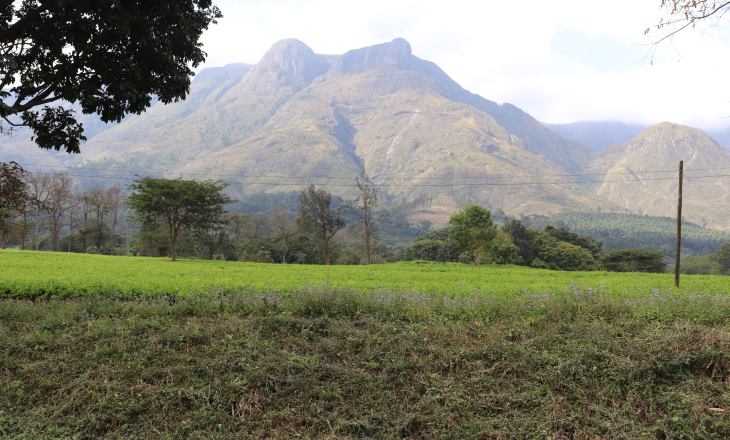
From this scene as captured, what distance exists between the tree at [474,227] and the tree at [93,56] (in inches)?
1287

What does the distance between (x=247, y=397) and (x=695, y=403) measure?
19.4 feet

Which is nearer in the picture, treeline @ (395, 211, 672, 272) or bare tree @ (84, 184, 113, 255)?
treeline @ (395, 211, 672, 272)

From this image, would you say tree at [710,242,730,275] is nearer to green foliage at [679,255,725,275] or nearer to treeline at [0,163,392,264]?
green foliage at [679,255,725,275]

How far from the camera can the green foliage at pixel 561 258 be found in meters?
52.4

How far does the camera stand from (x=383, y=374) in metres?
5.40

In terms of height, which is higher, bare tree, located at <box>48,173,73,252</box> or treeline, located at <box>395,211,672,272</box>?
bare tree, located at <box>48,173,73,252</box>

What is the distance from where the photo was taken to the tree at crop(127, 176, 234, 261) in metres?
33.0

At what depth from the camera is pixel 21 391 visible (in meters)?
5.17

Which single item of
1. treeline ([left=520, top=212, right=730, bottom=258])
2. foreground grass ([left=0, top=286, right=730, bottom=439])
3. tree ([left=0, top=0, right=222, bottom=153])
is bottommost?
treeline ([left=520, top=212, right=730, bottom=258])

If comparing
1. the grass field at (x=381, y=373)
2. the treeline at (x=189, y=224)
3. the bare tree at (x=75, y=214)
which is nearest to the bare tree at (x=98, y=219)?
the treeline at (x=189, y=224)

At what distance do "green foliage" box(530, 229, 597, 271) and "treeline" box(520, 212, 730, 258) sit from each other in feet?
312

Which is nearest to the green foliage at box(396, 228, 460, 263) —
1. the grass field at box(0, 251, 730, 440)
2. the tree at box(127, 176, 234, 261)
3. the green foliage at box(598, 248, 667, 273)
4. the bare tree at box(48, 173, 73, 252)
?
the green foliage at box(598, 248, 667, 273)

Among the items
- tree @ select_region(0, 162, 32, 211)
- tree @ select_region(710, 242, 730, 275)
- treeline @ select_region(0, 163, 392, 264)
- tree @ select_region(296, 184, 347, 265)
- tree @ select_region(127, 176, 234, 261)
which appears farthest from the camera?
tree @ select_region(710, 242, 730, 275)

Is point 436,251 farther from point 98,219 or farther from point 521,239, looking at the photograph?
point 98,219
